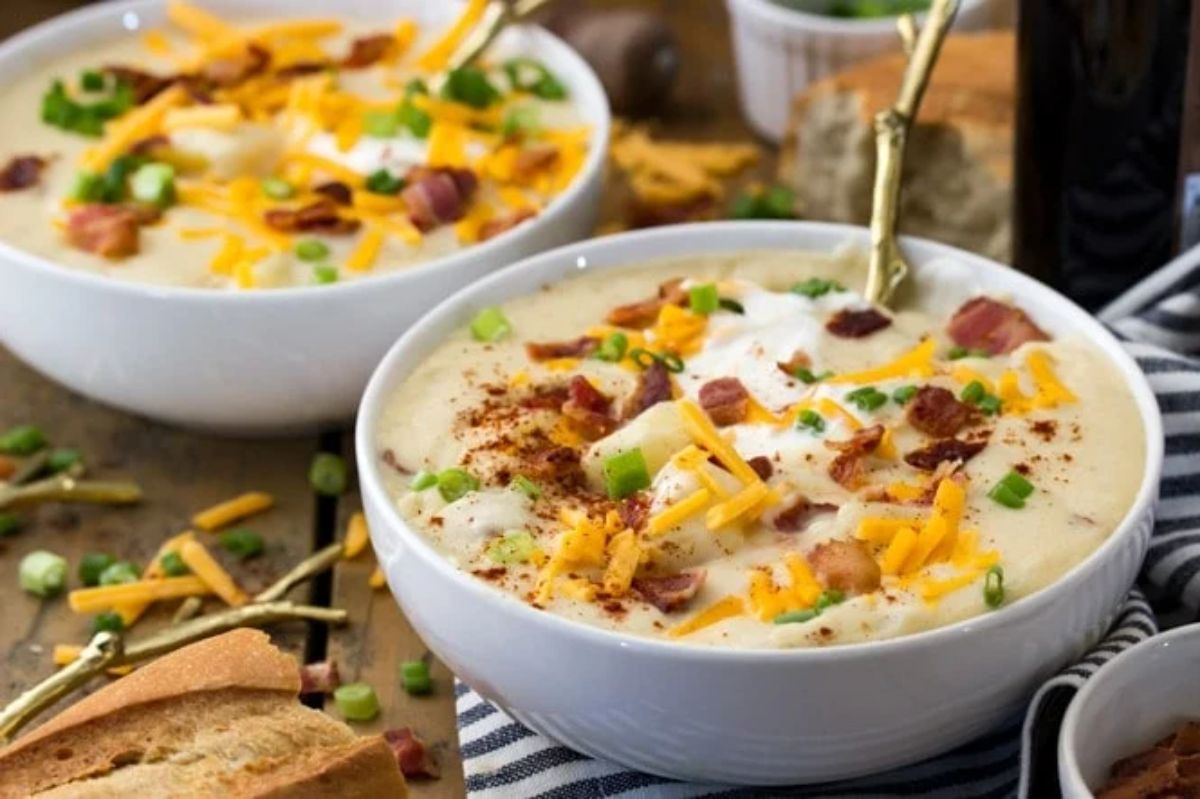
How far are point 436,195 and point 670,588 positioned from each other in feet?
3.22

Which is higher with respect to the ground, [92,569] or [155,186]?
[155,186]

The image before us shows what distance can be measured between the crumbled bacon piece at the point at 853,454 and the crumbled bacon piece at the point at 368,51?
1.31m

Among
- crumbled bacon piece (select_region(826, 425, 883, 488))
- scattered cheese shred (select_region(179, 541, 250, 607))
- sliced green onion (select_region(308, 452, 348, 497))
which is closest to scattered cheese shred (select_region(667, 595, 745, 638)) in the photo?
crumbled bacon piece (select_region(826, 425, 883, 488))

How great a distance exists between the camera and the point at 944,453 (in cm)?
220

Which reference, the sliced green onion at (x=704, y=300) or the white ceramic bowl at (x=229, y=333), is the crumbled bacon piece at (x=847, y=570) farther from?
the white ceramic bowl at (x=229, y=333)

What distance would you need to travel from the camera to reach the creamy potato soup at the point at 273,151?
9.07 ft

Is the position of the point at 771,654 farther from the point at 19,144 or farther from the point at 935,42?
the point at 19,144

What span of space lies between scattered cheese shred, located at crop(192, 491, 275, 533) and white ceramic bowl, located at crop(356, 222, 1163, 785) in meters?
0.54

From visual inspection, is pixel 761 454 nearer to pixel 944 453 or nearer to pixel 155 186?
pixel 944 453

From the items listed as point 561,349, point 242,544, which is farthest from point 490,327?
point 242,544

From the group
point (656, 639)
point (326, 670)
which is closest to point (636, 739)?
point (656, 639)

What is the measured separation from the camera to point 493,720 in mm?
2270

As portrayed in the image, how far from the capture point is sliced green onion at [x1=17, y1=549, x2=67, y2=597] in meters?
2.58

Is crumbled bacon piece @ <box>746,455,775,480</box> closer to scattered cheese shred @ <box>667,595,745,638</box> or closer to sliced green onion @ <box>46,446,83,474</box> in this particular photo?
scattered cheese shred @ <box>667,595,745,638</box>
